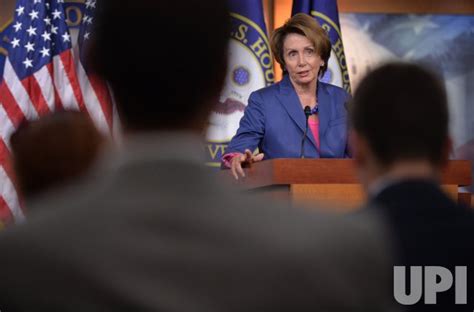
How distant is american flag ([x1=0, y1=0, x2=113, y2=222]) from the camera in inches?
217

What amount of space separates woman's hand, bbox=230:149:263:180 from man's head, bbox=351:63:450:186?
2347 mm

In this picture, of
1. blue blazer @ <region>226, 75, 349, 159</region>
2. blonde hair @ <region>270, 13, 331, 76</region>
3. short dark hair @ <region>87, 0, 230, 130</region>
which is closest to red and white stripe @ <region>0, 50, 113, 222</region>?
blue blazer @ <region>226, 75, 349, 159</region>

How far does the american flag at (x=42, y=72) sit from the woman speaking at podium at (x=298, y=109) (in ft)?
4.71

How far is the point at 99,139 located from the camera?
88.3 inches

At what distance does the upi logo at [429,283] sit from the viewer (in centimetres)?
130

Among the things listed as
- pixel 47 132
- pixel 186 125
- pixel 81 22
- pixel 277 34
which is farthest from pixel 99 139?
pixel 81 22

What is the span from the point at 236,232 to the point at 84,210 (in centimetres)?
12

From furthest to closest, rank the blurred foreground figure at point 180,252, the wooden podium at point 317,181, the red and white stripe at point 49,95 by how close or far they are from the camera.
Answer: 1. the red and white stripe at point 49,95
2. the wooden podium at point 317,181
3. the blurred foreground figure at point 180,252

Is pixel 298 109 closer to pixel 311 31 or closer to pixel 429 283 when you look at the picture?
pixel 311 31

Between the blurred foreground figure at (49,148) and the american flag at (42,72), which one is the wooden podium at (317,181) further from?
the american flag at (42,72)

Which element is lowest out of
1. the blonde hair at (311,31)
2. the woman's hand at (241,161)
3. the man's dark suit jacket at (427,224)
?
the man's dark suit jacket at (427,224)

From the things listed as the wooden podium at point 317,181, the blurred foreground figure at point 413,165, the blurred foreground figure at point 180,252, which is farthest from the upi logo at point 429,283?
the wooden podium at point 317,181

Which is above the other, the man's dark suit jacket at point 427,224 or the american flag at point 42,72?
the american flag at point 42,72

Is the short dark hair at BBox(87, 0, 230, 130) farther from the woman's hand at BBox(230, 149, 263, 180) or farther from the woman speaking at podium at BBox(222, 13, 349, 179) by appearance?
the woman speaking at podium at BBox(222, 13, 349, 179)
